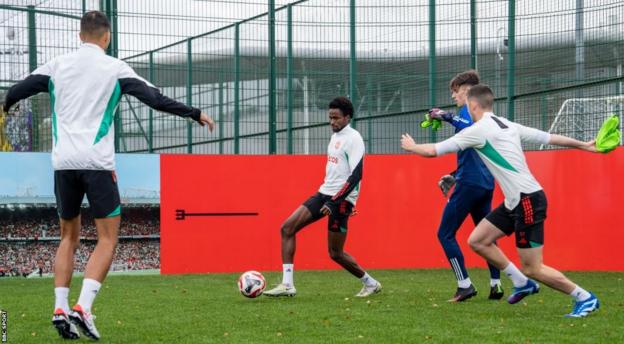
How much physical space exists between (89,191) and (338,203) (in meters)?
3.56

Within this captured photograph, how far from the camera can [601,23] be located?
12.0 meters

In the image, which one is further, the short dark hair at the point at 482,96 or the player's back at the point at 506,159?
the short dark hair at the point at 482,96

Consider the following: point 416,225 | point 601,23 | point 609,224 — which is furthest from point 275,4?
point 609,224

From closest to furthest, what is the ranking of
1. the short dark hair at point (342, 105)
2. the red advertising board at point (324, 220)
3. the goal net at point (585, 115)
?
1. the short dark hair at point (342, 105)
2. the goal net at point (585, 115)
3. the red advertising board at point (324, 220)

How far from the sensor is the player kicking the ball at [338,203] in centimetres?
951

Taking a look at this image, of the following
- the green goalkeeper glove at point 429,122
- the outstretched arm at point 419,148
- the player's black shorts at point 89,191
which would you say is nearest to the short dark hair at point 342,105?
the green goalkeeper glove at point 429,122

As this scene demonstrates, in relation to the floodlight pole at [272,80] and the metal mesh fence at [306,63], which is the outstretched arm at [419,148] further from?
the floodlight pole at [272,80]

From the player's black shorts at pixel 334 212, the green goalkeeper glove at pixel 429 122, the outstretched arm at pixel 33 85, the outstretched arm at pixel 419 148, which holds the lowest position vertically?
the player's black shorts at pixel 334 212

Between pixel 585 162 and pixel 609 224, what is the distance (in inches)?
34.8

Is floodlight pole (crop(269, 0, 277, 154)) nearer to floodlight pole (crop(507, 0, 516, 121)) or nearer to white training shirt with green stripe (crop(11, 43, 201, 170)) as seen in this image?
floodlight pole (crop(507, 0, 516, 121))

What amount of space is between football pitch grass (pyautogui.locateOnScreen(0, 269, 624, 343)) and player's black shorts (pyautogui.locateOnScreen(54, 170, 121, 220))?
0.86 meters

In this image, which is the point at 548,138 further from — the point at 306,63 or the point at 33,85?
the point at 306,63

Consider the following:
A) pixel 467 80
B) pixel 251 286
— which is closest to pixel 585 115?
pixel 467 80

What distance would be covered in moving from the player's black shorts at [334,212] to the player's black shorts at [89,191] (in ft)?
11.3
